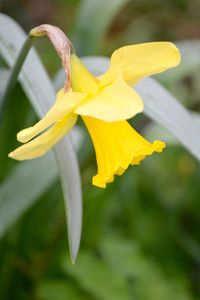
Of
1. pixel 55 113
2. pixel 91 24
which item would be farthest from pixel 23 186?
pixel 55 113

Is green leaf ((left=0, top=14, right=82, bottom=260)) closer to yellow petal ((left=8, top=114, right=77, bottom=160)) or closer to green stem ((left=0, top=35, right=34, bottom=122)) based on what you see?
green stem ((left=0, top=35, right=34, bottom=122))

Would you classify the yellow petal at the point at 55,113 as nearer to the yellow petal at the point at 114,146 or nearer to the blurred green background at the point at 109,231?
the yellow petal at the point at 114,146

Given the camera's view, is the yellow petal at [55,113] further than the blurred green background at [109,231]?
No

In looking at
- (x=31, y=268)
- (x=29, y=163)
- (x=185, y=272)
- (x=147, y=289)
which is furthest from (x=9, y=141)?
(x=185, y=272)

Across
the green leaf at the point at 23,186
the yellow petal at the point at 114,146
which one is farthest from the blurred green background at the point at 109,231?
the yellow petal at the point at 114,146

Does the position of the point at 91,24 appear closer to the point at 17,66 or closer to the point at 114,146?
the point at 17,66
